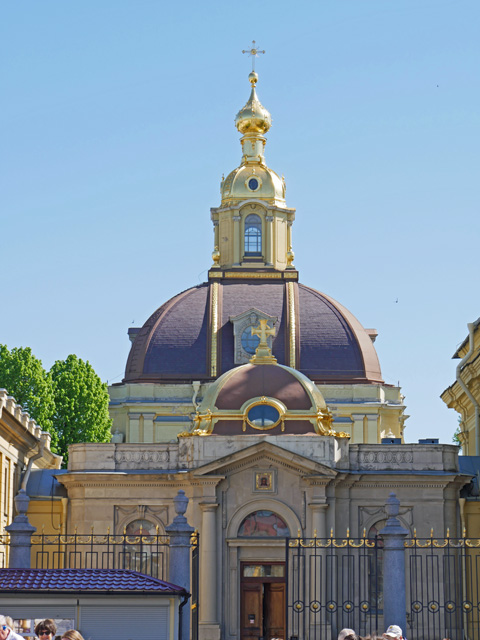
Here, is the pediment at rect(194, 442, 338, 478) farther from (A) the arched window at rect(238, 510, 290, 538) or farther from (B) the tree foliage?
(B) the tree foliage

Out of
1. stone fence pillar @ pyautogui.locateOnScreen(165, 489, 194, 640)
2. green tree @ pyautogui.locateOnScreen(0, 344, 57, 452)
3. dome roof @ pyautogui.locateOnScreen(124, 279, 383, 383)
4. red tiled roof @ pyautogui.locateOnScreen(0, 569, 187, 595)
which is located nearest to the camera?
red tiled roof @ pyautogui.locateOnScreen(0, 569, 187, 595)

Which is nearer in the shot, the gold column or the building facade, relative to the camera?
the building facade

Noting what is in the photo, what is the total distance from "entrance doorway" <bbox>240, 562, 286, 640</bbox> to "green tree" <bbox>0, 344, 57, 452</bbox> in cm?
2248

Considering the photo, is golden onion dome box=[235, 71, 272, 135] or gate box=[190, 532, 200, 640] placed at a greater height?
golden onion dome box=[235, 71, 272, 135]

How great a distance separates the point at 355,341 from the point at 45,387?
52.9 feet

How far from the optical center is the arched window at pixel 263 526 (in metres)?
48.9

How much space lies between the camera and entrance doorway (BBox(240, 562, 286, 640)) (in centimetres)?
4756

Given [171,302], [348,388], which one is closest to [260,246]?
[171,302]

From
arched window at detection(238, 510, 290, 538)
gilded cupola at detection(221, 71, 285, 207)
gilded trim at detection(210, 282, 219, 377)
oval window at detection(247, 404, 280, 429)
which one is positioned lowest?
arched window at detection(238, 510, 290, 538)


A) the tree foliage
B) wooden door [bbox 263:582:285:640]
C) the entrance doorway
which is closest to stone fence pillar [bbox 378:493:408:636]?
wooden door [bbox 263:582:285:640]

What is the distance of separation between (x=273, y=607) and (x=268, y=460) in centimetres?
481

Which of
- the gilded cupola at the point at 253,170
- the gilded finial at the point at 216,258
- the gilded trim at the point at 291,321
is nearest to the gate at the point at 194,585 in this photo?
the gilded trim at the point at 291,321

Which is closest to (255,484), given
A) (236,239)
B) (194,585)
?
(194,585)

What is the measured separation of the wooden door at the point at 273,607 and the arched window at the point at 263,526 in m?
1.70
